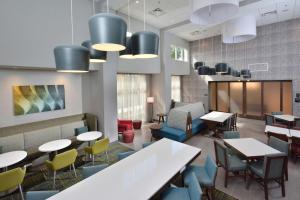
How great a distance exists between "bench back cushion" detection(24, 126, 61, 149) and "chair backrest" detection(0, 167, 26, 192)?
2127 mm

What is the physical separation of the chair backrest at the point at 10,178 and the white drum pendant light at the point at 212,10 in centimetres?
428

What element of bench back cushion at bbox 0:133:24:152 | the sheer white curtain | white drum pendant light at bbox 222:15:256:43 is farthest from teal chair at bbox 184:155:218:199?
the sheer white curtain

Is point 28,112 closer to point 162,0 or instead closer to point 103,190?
point 103,190

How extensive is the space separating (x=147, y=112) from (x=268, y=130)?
6.05 meters

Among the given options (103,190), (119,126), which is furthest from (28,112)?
(103,190)

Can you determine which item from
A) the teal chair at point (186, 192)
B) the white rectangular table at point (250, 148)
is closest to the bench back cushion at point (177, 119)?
the white rectangular table at point (250, 148)

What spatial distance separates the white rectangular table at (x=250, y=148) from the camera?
11.6 feet

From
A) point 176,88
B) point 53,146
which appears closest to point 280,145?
point 53,146

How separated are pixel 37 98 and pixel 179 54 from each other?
866 centimetres

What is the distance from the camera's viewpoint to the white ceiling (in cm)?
648

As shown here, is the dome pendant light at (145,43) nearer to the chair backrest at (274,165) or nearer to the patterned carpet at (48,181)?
the chair backrest at (274,165)

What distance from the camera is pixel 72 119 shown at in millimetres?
6164

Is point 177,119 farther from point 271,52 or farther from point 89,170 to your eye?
point 271,52

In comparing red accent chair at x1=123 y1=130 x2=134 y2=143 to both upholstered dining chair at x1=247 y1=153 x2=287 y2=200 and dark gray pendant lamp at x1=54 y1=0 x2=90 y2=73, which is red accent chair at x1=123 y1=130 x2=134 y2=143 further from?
dark gray pendant lamp at x1=54 y1=0 x2=90 y2=73
